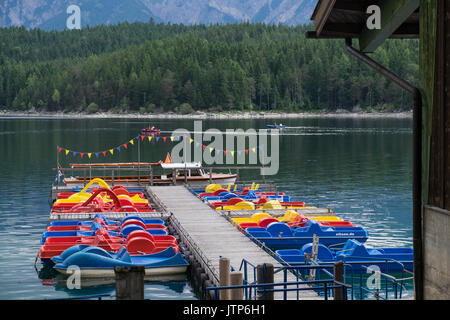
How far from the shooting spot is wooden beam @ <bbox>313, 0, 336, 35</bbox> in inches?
422

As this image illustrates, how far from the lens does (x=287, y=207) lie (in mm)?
36406

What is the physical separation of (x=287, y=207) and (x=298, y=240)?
8849 mm

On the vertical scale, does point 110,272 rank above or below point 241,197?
below

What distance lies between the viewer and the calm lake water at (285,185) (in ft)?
81.0

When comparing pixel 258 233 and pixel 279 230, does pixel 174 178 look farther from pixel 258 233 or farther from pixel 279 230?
pixel 258 233

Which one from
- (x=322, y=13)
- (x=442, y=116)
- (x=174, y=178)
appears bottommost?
(x=174, y=178)

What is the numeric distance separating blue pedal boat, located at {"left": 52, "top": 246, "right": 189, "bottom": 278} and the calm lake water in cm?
51

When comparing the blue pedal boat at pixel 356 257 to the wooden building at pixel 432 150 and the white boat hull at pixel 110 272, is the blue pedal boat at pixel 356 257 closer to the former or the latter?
the white boat hull at pixel 110 272

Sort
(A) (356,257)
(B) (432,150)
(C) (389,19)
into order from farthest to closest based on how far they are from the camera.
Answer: (A) (356,257) → (C) (389,19) → (B) (432,150)

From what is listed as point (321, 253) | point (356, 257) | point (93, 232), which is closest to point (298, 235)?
point (321, 253)

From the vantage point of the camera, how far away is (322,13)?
37.2 ft

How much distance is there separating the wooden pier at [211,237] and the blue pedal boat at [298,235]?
978 millimetres

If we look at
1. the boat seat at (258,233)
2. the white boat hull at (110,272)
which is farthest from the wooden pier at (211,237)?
the white boat hull at (110,272)

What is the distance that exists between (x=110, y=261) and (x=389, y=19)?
49.9 ft
